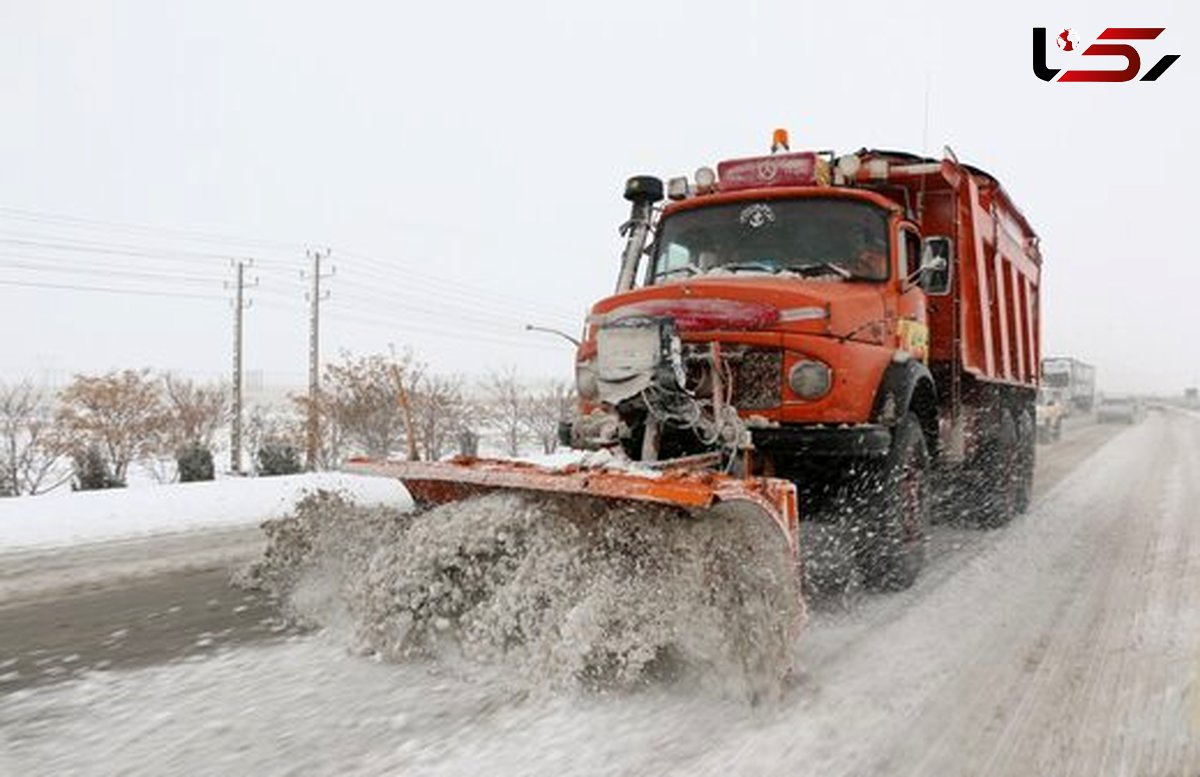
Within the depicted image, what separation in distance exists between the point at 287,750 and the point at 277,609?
6.63ft

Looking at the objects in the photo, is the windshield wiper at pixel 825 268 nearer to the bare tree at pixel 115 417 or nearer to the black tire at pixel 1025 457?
the black tire at pixel 1025 457

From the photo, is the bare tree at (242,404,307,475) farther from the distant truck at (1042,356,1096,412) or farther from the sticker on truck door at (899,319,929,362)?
the distant truck at (1042,356,1096,412)

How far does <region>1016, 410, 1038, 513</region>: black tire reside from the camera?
965cm

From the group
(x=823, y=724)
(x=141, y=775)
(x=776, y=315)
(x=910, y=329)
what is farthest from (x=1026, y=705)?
(x=141, y=775)

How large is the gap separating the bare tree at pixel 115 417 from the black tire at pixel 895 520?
18818 millimetres

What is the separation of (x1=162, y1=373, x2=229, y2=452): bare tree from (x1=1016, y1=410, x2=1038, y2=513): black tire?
18.3 m

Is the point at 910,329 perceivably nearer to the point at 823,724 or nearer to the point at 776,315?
the point at 776,315

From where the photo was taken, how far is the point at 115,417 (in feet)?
68.3

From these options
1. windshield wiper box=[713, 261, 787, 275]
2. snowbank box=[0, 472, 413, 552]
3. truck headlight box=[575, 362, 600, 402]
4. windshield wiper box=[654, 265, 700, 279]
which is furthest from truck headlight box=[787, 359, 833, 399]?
snowbank box=[0, 472, 413, 552]

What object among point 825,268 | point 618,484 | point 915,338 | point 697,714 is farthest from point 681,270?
point 697,714

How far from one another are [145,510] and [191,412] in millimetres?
14954

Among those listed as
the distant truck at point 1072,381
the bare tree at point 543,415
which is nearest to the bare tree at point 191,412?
the bare tree at point 543,415

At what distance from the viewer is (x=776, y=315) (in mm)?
4922

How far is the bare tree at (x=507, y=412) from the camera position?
81.5 ft
